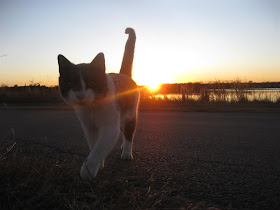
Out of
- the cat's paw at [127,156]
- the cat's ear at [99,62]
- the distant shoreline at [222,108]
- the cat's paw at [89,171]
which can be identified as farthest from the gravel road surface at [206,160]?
the distant shoreline at [222,108]

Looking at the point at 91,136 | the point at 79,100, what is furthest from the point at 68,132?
the point at 79,100

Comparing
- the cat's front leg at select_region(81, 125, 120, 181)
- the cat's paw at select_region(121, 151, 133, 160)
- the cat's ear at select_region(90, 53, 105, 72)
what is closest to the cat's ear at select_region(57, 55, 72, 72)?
the cat's ear at select_region(90, 53, 105, 72)

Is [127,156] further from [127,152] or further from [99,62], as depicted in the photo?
[99,62]

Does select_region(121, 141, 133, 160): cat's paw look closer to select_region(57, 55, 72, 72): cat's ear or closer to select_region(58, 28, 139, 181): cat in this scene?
select_region(58, 28, 139, 181): cat

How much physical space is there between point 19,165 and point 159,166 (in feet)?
4.31

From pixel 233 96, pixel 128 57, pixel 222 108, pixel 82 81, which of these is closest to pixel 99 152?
pixel 82 81

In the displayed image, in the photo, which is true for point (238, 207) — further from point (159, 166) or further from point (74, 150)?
point (74, 150)

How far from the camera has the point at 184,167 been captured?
2.48 metres

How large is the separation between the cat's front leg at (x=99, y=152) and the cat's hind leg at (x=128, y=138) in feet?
2.38

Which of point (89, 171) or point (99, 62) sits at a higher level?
point (99, 62)

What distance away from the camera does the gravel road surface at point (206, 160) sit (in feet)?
6.09

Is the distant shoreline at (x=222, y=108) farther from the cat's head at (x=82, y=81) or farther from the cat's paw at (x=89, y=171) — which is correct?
the cat's paw at (x=89, y=171)

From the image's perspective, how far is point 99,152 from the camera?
2113 millimetres

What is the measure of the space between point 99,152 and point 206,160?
4.15 feet
